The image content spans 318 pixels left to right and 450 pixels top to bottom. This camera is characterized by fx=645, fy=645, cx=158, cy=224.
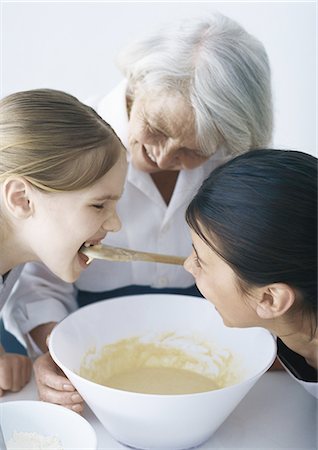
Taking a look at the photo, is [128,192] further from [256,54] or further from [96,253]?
[256,54]

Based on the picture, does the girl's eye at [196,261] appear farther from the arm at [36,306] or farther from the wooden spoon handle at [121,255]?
the arm at [36,306]

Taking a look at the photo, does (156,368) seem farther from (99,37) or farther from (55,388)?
(99,37)

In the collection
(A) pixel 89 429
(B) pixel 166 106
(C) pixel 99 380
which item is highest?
(B) pixel 166 106

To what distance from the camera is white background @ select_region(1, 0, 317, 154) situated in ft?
5.37

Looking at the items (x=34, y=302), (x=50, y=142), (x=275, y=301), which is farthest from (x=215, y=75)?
(x=34, y=302)

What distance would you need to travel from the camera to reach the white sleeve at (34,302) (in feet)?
4.26

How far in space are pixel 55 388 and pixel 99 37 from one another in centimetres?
97

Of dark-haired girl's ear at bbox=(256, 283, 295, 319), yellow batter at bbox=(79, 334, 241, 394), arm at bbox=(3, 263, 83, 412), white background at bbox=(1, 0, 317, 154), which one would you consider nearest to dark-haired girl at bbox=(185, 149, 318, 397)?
dark-haired girl's ear at bbox=(256, 283, 295, 319)

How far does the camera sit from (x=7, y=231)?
117cm

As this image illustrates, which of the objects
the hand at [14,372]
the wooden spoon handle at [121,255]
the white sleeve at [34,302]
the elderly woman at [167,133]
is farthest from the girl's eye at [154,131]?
the hand at [14,372]

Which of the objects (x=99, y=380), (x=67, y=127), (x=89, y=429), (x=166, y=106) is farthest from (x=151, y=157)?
(x=89, y=429)

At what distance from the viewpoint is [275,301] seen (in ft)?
3.07

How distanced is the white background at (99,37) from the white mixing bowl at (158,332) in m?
0.60

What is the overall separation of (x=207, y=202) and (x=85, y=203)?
25 centimetres
